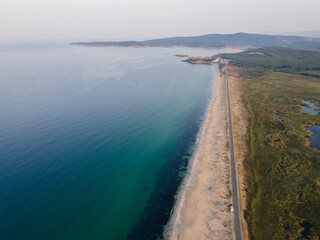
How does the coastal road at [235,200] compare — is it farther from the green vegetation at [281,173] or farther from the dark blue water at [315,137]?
the dark blue water at [315,137]

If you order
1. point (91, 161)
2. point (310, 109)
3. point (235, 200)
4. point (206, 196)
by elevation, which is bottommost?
point (91, 161)

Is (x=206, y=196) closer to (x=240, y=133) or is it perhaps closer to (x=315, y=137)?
(x=240, y=133)

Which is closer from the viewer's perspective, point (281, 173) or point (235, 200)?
point (235, 200)

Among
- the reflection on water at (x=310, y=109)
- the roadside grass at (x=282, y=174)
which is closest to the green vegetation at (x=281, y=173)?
the roadside grass at (x=282, y=174)

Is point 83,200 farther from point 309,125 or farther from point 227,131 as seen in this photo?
point 309,125

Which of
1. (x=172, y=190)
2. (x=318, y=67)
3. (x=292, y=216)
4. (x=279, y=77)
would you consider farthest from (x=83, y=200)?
(x=318, y=67)

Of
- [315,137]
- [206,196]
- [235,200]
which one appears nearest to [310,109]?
[315,137]

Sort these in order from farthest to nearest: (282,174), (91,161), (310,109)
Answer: (310,109) → (91,161) → (282,174)

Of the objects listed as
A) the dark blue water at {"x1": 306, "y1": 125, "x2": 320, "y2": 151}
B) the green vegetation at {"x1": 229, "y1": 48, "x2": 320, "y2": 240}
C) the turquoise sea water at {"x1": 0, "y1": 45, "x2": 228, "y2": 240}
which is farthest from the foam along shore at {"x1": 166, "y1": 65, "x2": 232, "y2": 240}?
the dark blue water at {"x1": 306, "y1": 125, "x2": 320, "y2": 151}
